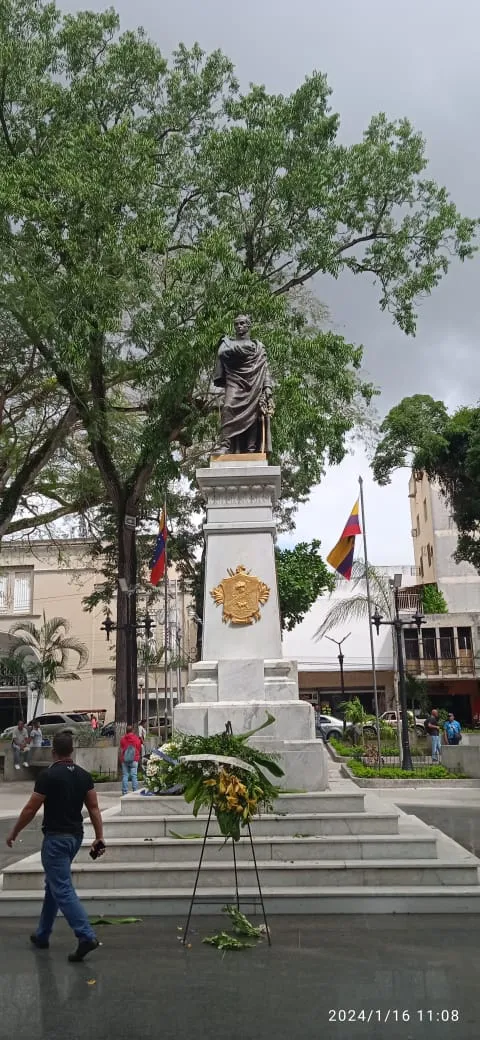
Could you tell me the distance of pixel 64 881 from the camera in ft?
19.5

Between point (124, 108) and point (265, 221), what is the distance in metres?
4.58

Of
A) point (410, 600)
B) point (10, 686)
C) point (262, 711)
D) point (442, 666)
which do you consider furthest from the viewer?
point (410, 600)

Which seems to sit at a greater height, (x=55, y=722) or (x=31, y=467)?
(x=31, y=467)

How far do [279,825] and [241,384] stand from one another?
6534 mm

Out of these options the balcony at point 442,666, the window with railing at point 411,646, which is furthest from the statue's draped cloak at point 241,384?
the window with railing at point 411,646

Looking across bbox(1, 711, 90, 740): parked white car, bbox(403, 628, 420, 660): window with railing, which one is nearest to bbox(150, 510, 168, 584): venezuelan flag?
bbox(1, 711, 90, 740): parked white car

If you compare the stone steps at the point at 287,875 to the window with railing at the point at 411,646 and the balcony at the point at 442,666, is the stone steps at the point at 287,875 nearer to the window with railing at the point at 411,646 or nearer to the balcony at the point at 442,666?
the balcony at the point at 442,666

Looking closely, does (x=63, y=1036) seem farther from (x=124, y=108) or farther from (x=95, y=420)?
(x=124, y=108)

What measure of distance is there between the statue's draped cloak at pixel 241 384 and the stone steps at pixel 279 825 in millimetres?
5521

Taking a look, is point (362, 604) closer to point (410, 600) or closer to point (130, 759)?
point (410, 600)

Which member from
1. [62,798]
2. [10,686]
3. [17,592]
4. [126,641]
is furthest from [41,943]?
[17,592]

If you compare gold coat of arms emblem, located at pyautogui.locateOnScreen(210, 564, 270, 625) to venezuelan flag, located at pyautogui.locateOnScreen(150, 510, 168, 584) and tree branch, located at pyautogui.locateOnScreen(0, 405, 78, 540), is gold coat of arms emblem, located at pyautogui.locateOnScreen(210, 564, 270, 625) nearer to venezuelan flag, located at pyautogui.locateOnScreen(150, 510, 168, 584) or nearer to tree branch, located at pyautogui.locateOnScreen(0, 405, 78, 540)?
venezuelan flag, located at pyautogui.locateOnScreen(150, 510, 168, 584)

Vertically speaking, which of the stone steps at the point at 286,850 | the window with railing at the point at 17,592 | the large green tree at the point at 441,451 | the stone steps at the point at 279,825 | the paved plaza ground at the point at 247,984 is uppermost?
the large green tree at the point at 441,451

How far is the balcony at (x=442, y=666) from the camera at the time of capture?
43938 millimetres
